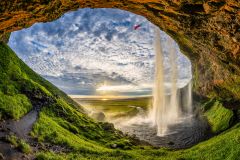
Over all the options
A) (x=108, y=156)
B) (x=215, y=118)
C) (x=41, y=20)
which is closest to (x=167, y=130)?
(x=215, y=118)

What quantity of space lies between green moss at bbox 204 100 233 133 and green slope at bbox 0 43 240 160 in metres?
0.63

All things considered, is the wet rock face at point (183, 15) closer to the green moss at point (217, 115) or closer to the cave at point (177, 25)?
the cave at point (177, 25)

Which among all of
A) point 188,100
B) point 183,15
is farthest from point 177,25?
point 188,100

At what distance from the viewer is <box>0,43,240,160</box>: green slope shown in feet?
119

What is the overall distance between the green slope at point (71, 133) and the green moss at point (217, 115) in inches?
24.7

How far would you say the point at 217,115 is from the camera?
222 feet

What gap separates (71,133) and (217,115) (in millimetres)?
35597

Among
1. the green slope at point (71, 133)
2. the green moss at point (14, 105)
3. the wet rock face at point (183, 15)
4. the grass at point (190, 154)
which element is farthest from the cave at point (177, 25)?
the grass at point (190, 154)

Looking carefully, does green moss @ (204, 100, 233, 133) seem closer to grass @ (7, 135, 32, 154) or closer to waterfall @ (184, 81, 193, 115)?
waterfall @ (184, 81, 193, 115)

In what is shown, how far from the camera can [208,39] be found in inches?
1571

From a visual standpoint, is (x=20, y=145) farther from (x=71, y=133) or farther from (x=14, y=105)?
(x=71, y=133)

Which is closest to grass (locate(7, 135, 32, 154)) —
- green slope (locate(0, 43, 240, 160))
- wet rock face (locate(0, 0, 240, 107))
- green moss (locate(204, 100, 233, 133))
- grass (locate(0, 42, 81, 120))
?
green slope (locate(0, 43, 240, 160))

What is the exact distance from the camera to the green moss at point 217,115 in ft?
192

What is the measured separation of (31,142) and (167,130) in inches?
1532
